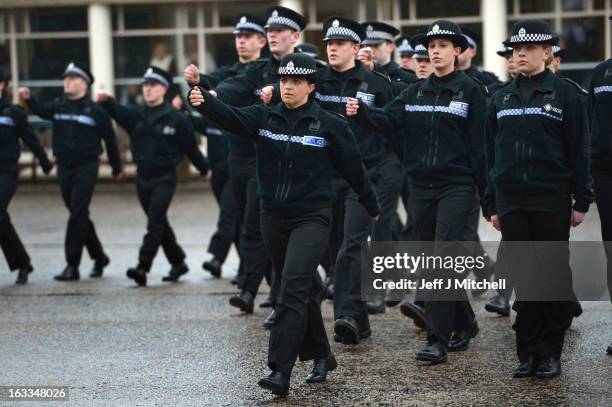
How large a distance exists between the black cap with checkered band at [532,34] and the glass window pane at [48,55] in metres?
18.2

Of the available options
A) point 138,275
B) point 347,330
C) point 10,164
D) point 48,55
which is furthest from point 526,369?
point 48,55

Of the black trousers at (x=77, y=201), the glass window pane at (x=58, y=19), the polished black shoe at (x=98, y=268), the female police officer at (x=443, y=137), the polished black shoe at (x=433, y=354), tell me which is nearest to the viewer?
the polished black shoe at (x=433, y=354)

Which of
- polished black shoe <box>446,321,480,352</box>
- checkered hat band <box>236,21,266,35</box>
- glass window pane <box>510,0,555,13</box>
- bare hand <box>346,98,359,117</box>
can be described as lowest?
polished black shoe <box>446,321,480,352</box>

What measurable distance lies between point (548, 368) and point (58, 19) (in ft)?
62.7

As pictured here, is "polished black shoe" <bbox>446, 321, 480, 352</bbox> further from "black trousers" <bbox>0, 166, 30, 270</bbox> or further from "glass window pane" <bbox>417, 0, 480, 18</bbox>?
"glass window pane" <bbox>417, 0, 480, 18</bbox>

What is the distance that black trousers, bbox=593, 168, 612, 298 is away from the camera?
8750 mm

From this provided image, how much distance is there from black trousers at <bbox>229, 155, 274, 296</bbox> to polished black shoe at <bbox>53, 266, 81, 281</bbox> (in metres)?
2.91

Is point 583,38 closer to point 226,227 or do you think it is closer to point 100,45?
point 100,45

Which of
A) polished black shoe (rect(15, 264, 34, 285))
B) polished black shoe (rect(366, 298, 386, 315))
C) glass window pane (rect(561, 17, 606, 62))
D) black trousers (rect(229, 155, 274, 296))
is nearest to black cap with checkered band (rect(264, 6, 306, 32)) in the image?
black trousers (rect(229, 155, 274, 296))

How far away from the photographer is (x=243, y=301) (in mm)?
10336

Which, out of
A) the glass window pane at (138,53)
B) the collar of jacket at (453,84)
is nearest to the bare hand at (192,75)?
the collar of jacket at (453,84)

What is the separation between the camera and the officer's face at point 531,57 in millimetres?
7859

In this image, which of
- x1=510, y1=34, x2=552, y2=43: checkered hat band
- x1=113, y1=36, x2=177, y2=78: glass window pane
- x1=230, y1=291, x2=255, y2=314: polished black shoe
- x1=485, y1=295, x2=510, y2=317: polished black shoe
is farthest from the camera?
x1=113, y1=36, x2=177, y2=78: glass window pane

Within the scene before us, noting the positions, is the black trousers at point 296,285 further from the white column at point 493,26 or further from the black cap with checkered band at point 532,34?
the white column at point 493,26
